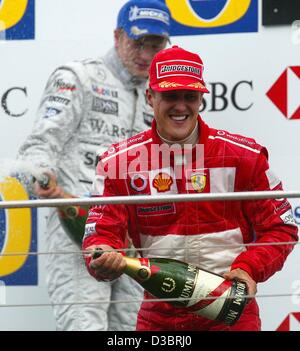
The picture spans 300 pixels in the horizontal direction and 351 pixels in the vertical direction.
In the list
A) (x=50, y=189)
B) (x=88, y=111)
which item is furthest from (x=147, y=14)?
(x=50, y=189)

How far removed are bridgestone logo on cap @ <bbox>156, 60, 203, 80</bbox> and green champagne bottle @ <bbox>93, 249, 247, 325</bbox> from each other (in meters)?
0.54

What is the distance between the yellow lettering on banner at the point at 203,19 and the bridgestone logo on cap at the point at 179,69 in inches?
40.2

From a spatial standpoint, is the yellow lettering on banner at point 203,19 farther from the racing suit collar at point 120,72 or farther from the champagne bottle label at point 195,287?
the champagne bottle label at point 195,287

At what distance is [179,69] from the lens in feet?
10.4

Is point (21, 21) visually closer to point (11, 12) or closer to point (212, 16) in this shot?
point (11, 12)

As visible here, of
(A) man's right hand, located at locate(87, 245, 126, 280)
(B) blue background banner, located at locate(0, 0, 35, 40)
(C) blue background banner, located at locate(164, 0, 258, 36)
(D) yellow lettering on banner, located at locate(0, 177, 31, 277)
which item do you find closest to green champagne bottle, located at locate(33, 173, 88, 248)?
(D) yellow lettering on banner, located at locate(0, 177, 31, 277)

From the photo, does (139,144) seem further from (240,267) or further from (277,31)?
(277,31)

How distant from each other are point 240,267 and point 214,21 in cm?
143

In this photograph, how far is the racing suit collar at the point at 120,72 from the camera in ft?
14.0

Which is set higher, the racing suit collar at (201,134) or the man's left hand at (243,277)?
the racing suit collar at (201,134)

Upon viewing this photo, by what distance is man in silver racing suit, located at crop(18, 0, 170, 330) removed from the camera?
416 cm

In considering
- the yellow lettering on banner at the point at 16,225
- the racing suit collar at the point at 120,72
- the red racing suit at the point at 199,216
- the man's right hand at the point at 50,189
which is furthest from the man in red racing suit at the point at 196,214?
the racing suit collar at the point at 120,72

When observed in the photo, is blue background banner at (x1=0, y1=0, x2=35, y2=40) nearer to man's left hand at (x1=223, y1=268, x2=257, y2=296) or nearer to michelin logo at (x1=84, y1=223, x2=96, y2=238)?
michelin logo at (x1=84, y1=223, x2=96, y2=238)
